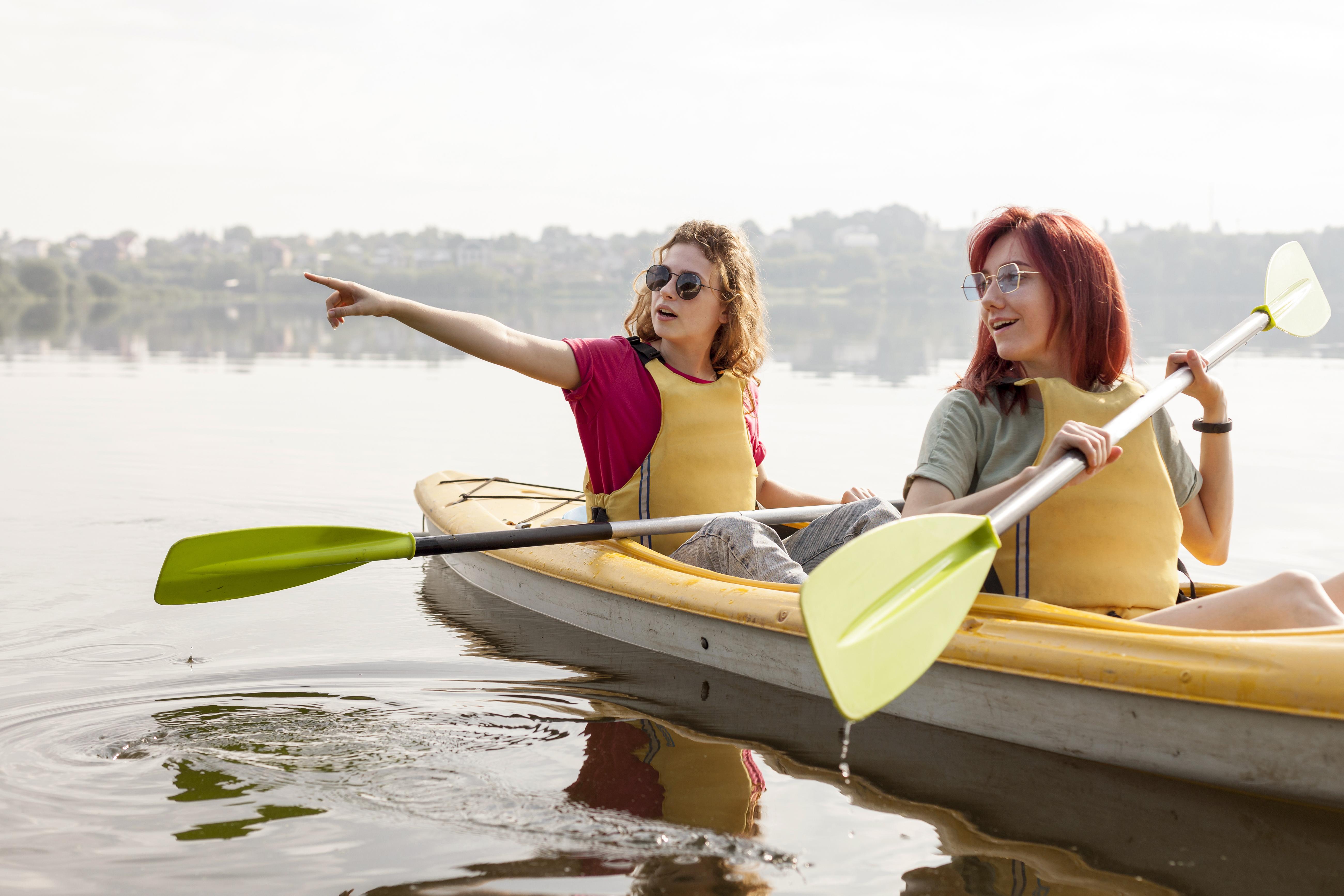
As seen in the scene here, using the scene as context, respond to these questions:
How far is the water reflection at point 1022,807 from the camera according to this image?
2135mm

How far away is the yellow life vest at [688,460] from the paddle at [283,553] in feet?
0.94

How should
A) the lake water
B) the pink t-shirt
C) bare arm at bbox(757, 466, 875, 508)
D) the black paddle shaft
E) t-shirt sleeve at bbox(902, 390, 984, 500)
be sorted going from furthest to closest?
bare arm at bbox(757, 466, 875, 508), the pink t-shirt, the black paddle shaft, t-shirt sleeve at bbox(902, 390, 984, 500), the lake water

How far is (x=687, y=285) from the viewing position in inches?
146

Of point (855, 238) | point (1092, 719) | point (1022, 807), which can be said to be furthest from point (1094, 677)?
point (855, 238)

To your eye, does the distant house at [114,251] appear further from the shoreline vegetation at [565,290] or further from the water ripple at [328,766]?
the water ripple at [328,766]

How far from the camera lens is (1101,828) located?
2334 mm

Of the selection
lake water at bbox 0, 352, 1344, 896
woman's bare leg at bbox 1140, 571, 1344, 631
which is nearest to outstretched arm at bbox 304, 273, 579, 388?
lake water at bbox 0, 352, 1344, 896

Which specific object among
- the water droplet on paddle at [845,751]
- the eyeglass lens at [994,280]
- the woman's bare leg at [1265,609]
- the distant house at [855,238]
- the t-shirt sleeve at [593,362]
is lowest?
the water droplet on paddle at [845,751]

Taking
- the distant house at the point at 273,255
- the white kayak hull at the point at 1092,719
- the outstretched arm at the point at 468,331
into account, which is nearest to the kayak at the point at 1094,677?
the white kayak hull at the point at 1092,719

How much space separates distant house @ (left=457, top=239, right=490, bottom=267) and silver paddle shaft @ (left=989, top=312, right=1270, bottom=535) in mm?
73487

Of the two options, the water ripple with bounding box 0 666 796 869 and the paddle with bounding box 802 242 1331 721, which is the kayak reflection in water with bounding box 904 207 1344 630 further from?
the water ripple with bounding box 0 666 796 869

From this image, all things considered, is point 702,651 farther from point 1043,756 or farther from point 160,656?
point 160,656

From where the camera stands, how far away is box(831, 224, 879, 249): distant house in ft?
229

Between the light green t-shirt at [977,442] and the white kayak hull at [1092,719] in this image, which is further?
the light green t-shirt at [977,442]
